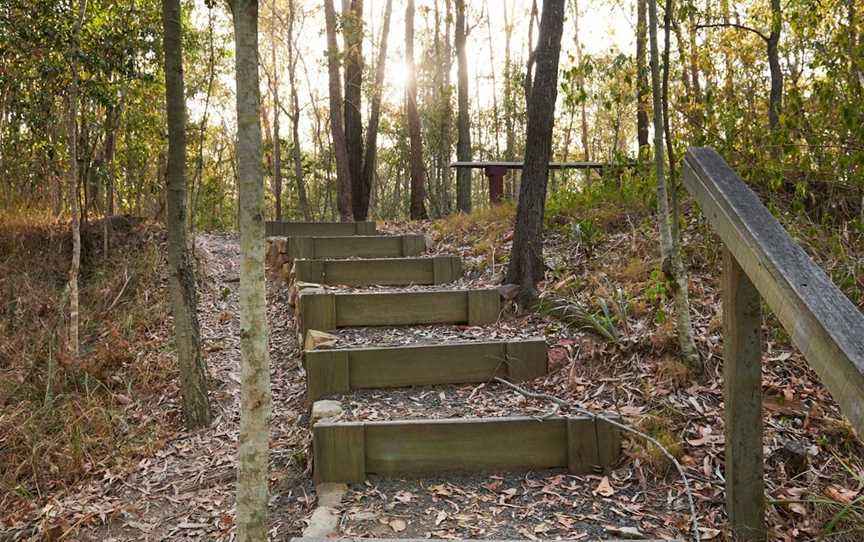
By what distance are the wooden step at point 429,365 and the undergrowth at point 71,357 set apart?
1.48 metres

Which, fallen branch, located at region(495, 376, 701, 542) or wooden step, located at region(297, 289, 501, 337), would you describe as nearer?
fallen branch, located at region(495, 376, 701, 542)

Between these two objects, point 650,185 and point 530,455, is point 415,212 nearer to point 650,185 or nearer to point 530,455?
point 650,185

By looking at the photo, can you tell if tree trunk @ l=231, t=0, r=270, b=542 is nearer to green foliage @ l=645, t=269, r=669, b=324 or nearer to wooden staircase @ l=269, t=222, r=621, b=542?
wooden staircase @ l=269, t=222, r=621, b=542

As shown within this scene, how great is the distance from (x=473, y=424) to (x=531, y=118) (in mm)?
2550

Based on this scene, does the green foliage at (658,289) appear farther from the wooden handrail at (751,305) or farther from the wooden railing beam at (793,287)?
the wooden railing beam at (793,287)

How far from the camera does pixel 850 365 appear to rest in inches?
50.9

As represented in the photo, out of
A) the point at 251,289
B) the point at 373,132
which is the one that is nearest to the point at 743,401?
the point at 251,289

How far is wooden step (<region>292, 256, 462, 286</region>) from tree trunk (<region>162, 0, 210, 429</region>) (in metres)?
1.21

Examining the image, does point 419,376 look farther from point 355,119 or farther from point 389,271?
point 355,119

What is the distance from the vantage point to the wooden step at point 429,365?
3.55m

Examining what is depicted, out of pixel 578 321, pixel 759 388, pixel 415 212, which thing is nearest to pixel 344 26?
pixel 415 212

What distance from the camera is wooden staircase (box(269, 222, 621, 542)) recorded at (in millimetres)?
2834

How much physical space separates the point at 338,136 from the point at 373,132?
1.20 m

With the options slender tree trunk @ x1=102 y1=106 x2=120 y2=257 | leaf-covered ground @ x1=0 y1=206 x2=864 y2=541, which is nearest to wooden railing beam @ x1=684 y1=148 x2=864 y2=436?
leaf-covered ground @ x1=0 y1=206 x2=864 y2=541
